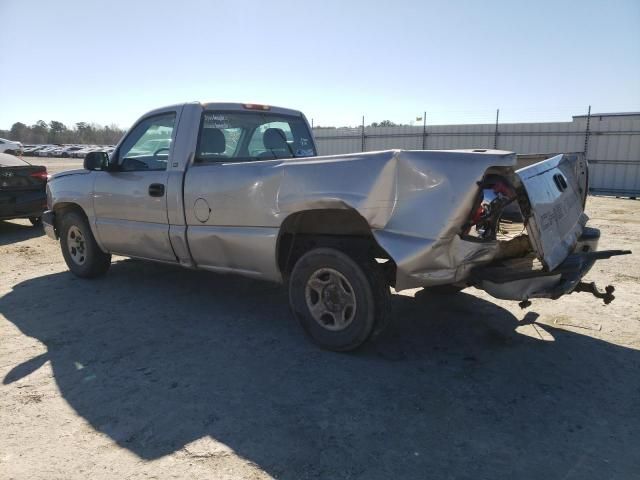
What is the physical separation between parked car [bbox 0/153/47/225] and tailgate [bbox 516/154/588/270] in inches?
343

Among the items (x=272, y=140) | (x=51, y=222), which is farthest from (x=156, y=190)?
(x=51, y=222)

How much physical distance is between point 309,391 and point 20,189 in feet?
26.3

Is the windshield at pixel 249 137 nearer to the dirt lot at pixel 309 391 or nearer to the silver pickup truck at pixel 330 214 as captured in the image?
the silver pickup truck at pixel 330 214

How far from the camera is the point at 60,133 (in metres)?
84.9

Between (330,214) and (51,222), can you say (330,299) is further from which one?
(51,222)

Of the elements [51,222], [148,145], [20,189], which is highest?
[148,145]

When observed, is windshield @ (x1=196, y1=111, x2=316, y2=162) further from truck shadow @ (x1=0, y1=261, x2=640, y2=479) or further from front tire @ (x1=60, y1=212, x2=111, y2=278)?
front tire @ (x1=60, y1=212, x2=111, y2=278)

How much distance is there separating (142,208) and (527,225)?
3548 mm

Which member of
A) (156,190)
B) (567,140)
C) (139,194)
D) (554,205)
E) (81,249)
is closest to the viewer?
(554,205)

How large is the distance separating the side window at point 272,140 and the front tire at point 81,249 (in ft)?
7.65

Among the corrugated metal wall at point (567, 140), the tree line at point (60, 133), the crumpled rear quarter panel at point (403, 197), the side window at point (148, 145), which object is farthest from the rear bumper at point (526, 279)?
the tree line at point (60, 133)

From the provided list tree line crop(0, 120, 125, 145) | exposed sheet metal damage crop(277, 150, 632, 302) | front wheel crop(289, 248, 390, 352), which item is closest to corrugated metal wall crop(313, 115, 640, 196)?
exposed sheet metal damage crop(277, 150, 632, 302)

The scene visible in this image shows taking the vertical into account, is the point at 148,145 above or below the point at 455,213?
above

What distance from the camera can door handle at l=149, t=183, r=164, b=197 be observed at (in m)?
4.58
